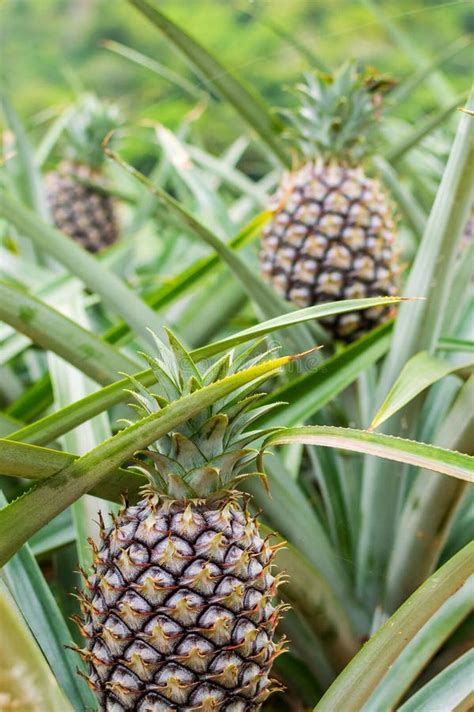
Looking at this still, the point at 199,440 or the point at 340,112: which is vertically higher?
the point at 340,112

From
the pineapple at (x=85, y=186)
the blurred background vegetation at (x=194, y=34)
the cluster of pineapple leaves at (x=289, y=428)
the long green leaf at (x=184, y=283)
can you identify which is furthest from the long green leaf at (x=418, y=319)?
the blurred background vegetation at (x=194, y=34)

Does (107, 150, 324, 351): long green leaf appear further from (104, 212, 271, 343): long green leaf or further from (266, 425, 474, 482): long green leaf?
(266, 425, 474, 482): long green leaf

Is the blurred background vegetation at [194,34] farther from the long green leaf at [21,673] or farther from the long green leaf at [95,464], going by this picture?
the long green leaf at [21,673]

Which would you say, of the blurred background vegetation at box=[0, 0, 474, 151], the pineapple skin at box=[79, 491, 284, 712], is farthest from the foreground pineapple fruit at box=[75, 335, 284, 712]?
the blurred background vegetation at box=[0, 0, 474, 151]

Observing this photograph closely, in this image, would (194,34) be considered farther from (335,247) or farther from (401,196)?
(335,247)

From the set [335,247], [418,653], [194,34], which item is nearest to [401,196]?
[335,247]
